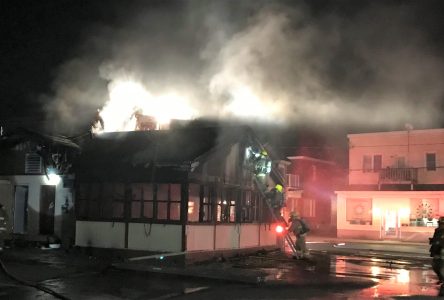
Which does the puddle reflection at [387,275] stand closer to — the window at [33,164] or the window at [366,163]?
the window at [33,164]

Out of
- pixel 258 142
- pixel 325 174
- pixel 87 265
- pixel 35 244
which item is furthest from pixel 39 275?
pixel 325 174

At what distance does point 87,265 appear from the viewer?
13930mm

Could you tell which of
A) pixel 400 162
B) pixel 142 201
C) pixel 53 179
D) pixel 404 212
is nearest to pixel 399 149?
pixel 400 162

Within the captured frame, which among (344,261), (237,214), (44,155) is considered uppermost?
(44,155)

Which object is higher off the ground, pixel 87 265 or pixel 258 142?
pixel 258 142

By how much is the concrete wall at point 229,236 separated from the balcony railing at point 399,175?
1407 cm

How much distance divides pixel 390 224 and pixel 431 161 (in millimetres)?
4381

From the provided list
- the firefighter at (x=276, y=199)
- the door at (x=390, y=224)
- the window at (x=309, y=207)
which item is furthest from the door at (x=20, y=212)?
the window at (x=309, y=207)

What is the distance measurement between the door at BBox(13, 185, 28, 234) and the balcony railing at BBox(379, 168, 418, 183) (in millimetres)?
21316

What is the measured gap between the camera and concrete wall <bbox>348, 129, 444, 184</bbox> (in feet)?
101

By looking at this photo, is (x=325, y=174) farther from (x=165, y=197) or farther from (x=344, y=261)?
(x=165, y=197)

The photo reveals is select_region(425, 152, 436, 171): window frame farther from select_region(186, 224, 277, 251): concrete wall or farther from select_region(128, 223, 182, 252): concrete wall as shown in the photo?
select_region(128, 223, 182, 252): concrete wall

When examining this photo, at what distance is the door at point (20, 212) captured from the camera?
62.4 ft

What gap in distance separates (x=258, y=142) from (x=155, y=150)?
4.37 metres
